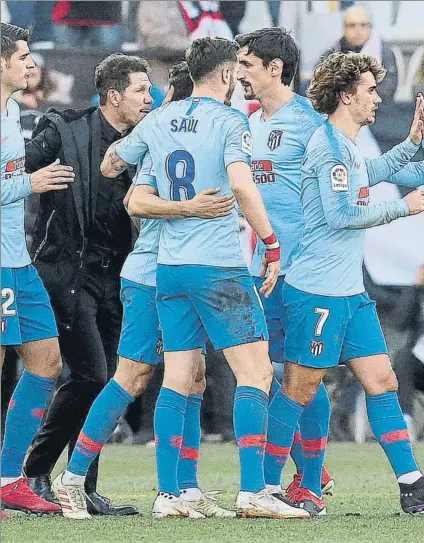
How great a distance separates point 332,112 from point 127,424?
4.98 metres

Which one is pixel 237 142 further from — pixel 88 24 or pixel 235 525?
pixel 88 24

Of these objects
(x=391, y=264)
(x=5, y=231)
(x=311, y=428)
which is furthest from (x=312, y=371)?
(x=391, y=264)

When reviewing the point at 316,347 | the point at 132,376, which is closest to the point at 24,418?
the point at 132,376

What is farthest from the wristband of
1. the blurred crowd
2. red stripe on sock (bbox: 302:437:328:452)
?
the blurred crowd

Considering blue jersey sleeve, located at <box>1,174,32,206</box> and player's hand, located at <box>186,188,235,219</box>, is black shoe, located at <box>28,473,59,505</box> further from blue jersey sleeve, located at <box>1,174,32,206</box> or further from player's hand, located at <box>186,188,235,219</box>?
player's hand, located at <box>186,188,235,219</box>

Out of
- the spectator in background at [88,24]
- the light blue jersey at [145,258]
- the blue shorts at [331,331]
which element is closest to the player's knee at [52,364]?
the light blue jersey at [145,258]

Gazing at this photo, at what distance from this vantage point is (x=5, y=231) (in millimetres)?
6527

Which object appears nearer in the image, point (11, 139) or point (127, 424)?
point (11, 139)

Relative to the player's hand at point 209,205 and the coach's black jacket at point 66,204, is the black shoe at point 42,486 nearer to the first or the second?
the coach's black jacket at point 66,204

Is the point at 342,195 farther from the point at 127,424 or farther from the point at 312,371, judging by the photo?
the point at 127,424

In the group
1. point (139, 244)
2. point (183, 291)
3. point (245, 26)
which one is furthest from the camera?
point (245, 26)

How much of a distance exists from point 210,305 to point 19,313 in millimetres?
961

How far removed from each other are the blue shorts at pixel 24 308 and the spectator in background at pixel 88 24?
4.46 meters

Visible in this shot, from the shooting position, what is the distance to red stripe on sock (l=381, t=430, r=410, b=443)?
6270mm
